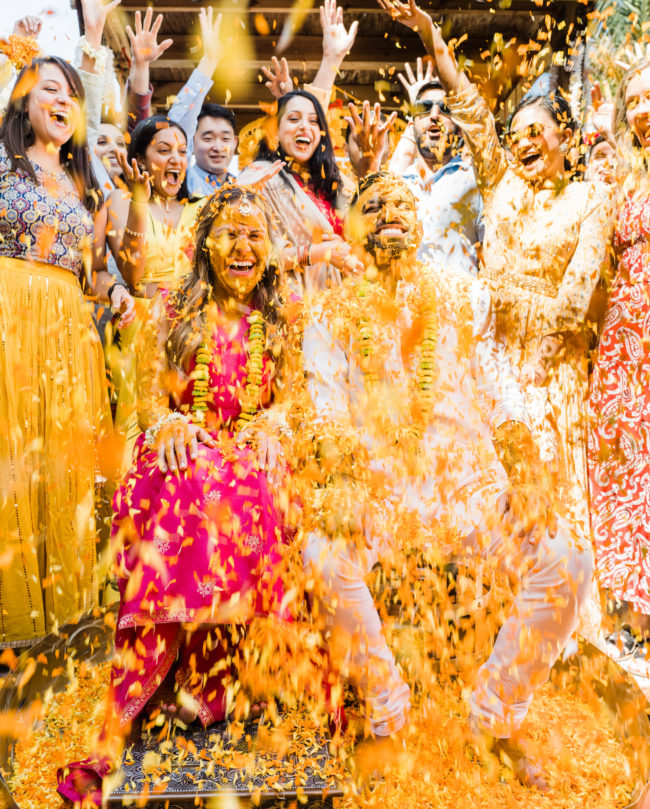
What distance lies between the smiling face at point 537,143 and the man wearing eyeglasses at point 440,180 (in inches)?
10.1

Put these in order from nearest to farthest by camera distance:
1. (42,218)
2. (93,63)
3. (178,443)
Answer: (178,443)
(42,218)
(93,63)

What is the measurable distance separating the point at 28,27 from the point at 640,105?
2.85 metres

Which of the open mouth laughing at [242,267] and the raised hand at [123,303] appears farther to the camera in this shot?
the raised hand at [123,303]

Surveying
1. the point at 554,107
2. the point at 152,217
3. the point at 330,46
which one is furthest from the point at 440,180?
the point at 152,217

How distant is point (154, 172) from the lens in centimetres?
311

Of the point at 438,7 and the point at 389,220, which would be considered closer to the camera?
the point at 389,220

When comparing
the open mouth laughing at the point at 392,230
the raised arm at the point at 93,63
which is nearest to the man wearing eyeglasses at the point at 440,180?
the open mouth laughing at the point at 392,230

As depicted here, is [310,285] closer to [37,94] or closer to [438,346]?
[438,346]

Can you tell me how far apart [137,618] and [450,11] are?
3.30 metres

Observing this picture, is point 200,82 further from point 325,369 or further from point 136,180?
point 325,369

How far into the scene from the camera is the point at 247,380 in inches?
96.7

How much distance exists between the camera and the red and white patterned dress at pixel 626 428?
2.82 m

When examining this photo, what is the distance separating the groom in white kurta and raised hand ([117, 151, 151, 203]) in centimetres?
Result: 116

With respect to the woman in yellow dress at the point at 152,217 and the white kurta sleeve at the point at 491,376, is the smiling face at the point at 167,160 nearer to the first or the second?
the woman in yellow dress at the point at 152,217
